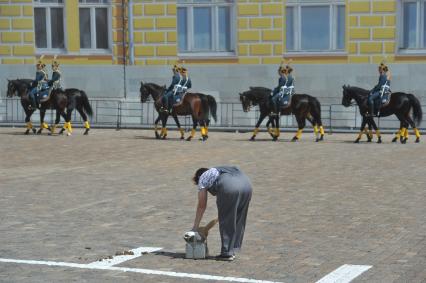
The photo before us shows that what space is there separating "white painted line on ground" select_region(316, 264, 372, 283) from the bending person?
4.61ft

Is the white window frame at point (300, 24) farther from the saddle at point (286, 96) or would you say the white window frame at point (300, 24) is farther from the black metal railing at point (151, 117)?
the saddle at point (286, 96)

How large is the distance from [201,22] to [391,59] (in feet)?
24.0

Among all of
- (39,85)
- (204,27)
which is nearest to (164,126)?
(39,85)

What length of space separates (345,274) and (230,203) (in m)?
1.69

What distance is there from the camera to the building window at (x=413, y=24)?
3500 centimetres

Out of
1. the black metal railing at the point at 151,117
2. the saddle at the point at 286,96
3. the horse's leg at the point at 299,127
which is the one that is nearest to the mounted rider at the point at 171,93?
the black metal railing at the point at 151,117

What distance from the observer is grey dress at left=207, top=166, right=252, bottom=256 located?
12.2 meters

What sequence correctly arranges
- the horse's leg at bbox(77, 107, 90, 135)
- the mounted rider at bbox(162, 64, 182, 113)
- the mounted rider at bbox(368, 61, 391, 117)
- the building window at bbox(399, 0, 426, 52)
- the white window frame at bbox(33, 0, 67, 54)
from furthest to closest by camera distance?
the white window frame at bbox(33, 0, 67, 54) → the building window at bbox(399, 0, 426, 52) → the horse's leg at bbox(77, 107, 90, 135) → the mounted rider at bbox(162, 64, 182, 113) → the mounted rider at bbox(368, 61, 391, 117)

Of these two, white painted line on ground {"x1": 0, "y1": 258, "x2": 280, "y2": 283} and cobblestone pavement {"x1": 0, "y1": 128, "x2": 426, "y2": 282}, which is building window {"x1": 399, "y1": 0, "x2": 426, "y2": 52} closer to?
cobblestone pavement {"x1": 0, "y1": 128, "x2": 426, "y2": 282}

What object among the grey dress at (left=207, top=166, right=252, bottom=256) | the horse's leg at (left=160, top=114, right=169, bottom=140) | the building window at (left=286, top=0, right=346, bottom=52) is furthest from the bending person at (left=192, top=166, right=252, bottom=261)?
the building window at (left=286, top=0, right=346, bottom=52)

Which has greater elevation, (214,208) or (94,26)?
(94,26)

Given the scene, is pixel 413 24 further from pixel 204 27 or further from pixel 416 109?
pixel 204 27

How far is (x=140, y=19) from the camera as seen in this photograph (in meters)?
36.6

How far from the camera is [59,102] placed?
32.1 metres
